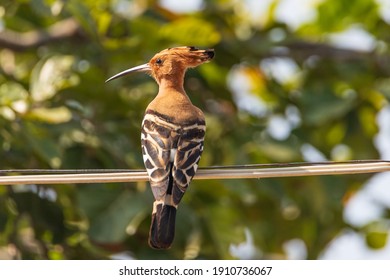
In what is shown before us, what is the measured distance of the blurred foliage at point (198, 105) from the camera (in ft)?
16.6

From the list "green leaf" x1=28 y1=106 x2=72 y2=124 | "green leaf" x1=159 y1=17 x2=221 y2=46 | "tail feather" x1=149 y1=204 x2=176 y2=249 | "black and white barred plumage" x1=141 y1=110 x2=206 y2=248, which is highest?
"green leaf" x1=159 y1=17 x2=221 y2=46

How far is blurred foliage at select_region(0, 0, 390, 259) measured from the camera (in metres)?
5.05

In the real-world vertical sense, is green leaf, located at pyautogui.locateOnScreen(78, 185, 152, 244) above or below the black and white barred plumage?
above

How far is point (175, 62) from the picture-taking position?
329 cm

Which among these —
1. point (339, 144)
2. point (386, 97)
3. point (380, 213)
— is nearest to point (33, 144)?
point (386, 97)

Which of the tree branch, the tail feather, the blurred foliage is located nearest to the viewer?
the tail feather

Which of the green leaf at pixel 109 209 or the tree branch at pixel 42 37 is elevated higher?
the tree branch at pixel 42 37

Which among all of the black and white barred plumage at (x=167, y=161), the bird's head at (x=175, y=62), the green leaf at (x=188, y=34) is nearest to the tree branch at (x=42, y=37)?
the green leaf at (x=188, y=34)

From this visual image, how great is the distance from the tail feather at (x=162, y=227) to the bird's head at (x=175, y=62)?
1.74 ft

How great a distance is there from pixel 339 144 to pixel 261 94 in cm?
95

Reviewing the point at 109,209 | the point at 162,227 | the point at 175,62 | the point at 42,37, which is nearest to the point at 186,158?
the point at 162,227

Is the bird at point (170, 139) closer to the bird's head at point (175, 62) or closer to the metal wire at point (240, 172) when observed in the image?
the bird's head at point (175, 62)

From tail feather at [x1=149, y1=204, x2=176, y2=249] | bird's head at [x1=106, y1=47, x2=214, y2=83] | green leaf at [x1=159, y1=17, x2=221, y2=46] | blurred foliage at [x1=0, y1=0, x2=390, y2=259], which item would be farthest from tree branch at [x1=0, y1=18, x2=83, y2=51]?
tail feather at [x1=149, y1=204, x2=176, y2=249]

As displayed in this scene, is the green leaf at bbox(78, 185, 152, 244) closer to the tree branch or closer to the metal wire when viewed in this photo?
the tree branch
